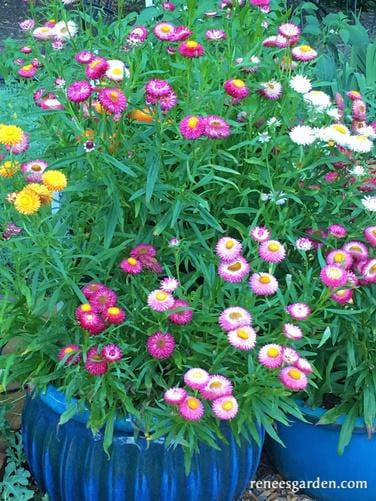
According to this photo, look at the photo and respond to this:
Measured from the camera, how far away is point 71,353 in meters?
1.84

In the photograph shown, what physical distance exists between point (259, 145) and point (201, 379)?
66 centimetres

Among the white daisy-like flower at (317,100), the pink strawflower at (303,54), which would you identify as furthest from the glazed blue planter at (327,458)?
the pink strawflower at (303,54)

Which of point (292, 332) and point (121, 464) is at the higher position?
point (292, 332)

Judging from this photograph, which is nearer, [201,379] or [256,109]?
[201,379]

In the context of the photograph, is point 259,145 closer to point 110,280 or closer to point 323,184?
point 323,184

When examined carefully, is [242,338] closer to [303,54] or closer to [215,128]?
[215,128]

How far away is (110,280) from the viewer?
2.11m

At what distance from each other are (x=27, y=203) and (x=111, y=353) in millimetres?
383

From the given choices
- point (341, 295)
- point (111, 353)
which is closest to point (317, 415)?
point (341, 295)

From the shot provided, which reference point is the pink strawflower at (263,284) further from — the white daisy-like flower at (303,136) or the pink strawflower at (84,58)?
the pink strawflower at (84,58)

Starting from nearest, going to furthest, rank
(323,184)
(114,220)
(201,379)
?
(201,379) < (114,220) < (323,184)

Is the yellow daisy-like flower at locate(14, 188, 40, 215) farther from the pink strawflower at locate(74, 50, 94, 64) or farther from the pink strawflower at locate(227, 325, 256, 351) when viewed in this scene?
the pink strawflower at locate(227, 325, 256, 351)

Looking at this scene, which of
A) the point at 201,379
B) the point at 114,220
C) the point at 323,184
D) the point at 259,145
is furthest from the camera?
the point at 323,184

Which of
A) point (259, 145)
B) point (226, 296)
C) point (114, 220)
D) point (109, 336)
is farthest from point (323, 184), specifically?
point (109, 336)
